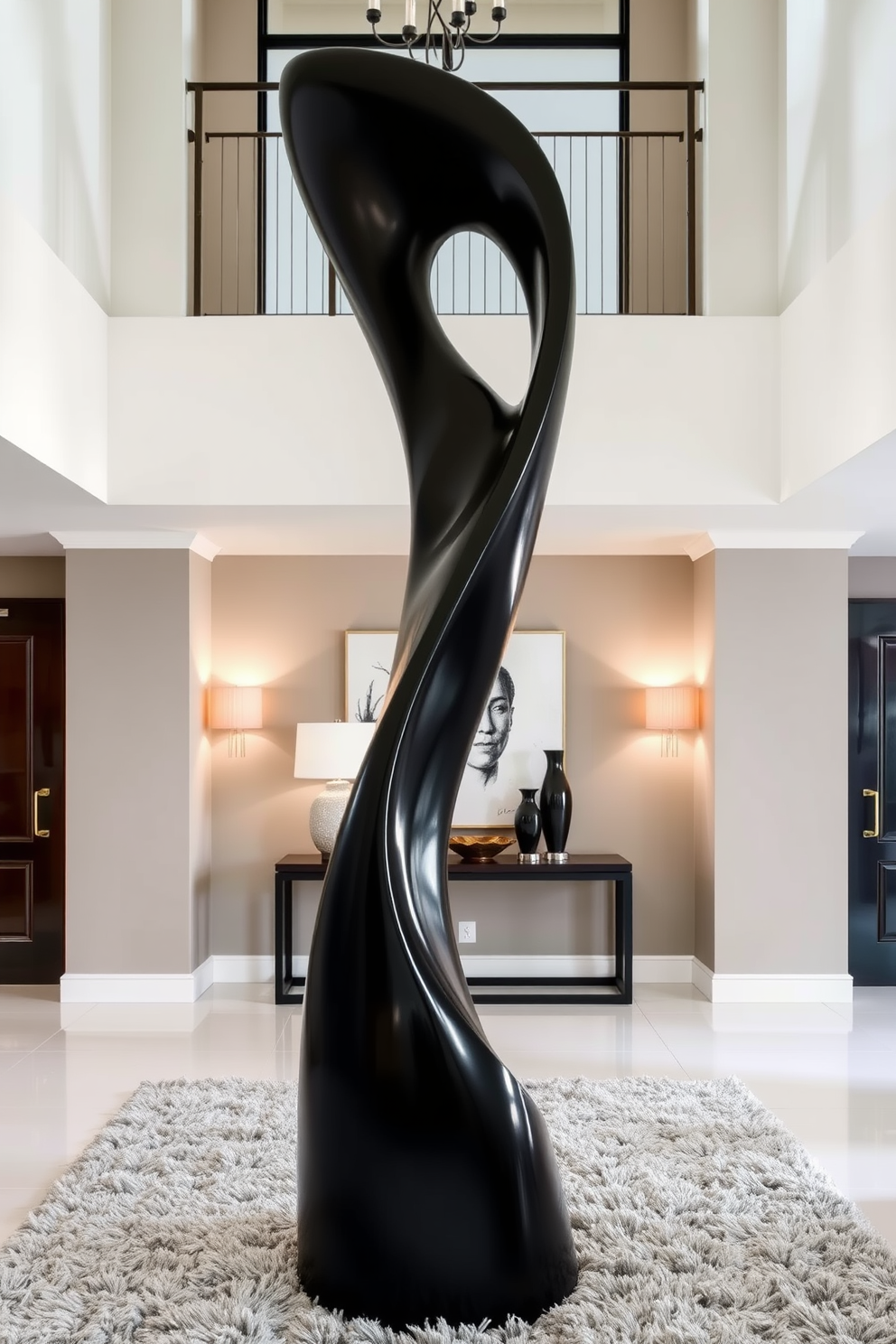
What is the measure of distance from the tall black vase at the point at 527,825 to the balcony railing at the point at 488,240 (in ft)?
7.81

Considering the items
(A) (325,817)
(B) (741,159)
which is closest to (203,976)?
(A) (325,817)

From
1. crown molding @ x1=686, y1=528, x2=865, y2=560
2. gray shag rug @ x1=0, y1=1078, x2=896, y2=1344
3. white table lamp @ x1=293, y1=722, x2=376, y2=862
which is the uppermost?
crown molding @ x1=686, y1=528, x2=865, y2=560

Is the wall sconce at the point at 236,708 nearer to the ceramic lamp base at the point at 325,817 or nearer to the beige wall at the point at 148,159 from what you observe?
the ceramic lamp base at the point at 325,817

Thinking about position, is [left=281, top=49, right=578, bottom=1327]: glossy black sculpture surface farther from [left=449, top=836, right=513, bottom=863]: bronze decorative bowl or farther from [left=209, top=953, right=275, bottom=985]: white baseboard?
[left=209, top=953, right=275, bottom=985]: white baseboard

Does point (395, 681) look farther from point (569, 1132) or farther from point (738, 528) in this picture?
point (738, 528)

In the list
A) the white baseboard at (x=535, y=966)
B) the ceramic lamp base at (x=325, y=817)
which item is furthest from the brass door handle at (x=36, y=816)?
the ceramic lamp base at (x=325, y=817)

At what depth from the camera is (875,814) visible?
6008 millimetres

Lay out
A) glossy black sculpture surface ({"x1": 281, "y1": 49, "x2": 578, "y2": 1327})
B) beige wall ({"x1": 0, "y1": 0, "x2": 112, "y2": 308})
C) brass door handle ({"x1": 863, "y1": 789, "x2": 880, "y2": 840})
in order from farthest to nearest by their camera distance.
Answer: brass door handle ({"x1": 863, "y1": 789, "x2": 880, "y2": 840}) < beige wall ({"x1": 0, "y1": 0, "x2": 112, "y2": 308}) < glossy black sculpture surface ({"x1": 281, "y1": 49, "x2": 578, "y2": 1327})

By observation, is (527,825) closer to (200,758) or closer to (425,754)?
(200,758)

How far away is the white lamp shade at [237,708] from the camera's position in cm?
573

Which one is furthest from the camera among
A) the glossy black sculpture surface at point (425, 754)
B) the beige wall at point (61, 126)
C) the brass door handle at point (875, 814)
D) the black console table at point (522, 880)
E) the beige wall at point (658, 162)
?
the brass door handle at point (875, 814)

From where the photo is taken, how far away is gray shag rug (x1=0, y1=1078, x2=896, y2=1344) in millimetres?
2180

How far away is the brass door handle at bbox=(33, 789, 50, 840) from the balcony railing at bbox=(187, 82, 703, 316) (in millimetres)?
2667

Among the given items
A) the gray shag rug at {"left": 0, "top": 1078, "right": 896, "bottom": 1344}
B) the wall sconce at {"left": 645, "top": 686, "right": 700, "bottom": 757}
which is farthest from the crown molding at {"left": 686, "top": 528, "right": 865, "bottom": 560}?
the gray shag rug at {"left": 0, "top": 1078, "right": 896, "bottom": 1344}
